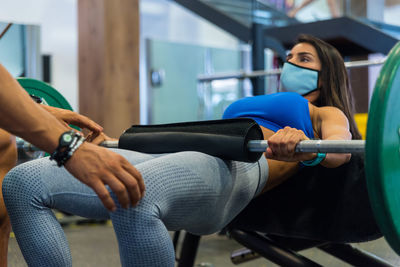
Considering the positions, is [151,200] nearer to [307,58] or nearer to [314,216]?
[314,216]

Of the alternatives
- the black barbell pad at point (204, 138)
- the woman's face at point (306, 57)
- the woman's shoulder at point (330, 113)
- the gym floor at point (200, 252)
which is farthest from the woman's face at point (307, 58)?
the black barbell pad at point (204, 138)

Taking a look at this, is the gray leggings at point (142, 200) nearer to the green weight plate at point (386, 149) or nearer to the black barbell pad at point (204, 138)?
the black barbell pad at point (204, 138)

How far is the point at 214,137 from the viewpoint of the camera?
3.89 feet

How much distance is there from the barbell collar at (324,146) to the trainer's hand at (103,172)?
355 mm

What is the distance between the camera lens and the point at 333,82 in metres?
1.77

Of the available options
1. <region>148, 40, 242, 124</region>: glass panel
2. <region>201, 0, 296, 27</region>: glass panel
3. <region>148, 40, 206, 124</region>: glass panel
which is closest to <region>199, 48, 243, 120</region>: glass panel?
<region>148, 40, 242, 124</region>: glass panel

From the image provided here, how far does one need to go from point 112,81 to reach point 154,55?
1.47 m

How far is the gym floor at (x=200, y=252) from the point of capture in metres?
1.75

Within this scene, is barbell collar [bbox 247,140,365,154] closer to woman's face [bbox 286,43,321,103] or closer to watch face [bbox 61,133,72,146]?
watch face [bbox 61,133,72,146]

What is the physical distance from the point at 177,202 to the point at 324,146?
31 centimetres

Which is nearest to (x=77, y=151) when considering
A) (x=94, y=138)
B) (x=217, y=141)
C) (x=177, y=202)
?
(x=177, y=202)

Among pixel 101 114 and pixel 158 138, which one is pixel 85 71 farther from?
pixel 158 138

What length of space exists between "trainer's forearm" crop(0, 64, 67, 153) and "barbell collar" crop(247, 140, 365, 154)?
44 cm

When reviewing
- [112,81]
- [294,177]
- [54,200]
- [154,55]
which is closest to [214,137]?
[54,200]
